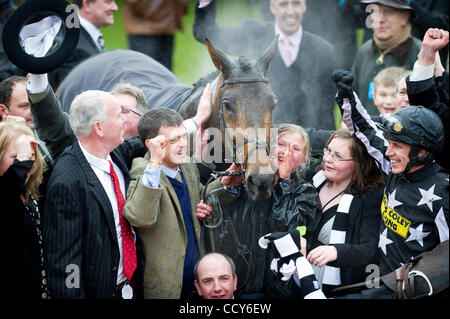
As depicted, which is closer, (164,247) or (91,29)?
(164,247)

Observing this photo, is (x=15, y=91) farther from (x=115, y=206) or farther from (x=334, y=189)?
(x=334, y=189)

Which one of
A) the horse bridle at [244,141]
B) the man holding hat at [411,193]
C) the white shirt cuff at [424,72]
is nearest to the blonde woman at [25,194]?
the horse bridle at [244,141]

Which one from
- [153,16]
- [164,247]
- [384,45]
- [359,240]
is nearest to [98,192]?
[164,247]

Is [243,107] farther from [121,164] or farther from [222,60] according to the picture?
[121,164]

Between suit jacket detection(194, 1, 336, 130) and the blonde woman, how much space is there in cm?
214

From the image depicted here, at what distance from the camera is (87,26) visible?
6.19 m

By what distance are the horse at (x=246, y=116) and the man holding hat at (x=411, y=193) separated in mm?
681

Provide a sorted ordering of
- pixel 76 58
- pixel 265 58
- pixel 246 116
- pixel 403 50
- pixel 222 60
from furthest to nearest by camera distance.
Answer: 1. pixel 76 58
2. pixel 403 50
3. pixel 265 58
4. pixel 222 60
5. pixel 246 116

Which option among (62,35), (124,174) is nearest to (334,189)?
(124,174)

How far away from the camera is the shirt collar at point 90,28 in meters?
6.16

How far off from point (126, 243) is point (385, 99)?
2534 mm

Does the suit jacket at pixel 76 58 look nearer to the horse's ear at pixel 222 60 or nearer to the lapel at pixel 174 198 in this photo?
the horse's ear at pixel 222 60

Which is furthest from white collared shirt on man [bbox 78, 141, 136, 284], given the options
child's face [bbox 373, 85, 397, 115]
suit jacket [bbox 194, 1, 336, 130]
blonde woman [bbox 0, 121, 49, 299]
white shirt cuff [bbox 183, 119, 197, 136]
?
child's face [bbox 373, 85, 397, 115]

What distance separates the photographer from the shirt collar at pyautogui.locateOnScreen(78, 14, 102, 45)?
20.2 ft
